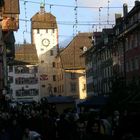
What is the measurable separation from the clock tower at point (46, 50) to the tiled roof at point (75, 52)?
489 inches

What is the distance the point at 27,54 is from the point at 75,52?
18.3m

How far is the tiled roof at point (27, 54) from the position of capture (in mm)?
126000

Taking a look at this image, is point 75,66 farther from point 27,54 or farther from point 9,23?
point 9,23

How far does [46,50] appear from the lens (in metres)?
129

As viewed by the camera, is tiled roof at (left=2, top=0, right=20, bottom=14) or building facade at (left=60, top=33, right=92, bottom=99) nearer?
tiled roof at (left=2, top=0, right=20, bottom=14)

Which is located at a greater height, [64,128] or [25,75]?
[25,75]

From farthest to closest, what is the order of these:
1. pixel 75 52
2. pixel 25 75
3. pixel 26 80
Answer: pixel 25 75
pixel 26 80
pixel 75 52

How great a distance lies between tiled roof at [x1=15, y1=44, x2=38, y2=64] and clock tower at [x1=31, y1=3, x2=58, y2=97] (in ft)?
5.28

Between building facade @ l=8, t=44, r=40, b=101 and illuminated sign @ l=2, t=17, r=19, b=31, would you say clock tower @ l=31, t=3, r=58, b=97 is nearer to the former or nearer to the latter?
building facade @ l=8, t=44, r=40, b=101

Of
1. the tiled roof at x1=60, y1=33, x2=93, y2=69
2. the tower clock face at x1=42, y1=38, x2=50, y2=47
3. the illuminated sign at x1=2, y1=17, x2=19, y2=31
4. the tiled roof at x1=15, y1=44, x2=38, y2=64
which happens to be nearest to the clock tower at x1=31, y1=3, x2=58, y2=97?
the tower clock face at x1=42, y1=38, x2=50, y2=47

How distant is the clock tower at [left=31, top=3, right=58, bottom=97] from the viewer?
126688 mm

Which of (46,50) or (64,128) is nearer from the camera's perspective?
(64,128)

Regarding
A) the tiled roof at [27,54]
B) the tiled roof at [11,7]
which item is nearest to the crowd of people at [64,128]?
the tiled roof at [11,7]

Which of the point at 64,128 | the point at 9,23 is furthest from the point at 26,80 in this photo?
the point at 64,128
